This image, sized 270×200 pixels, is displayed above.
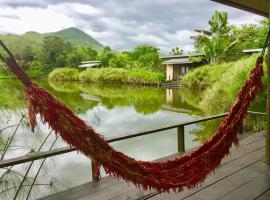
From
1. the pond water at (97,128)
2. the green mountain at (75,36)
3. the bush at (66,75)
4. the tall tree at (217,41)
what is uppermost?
the green mountain at (75,36)

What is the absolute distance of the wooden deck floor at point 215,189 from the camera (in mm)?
1946

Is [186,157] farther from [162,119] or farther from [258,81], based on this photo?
[162,119]

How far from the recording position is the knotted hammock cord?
3.83ft

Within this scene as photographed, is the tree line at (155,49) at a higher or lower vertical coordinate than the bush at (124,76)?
higher

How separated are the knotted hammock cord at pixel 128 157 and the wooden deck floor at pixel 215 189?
0.34 metres

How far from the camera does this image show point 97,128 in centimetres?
466

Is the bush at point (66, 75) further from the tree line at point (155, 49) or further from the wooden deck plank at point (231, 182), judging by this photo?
the wooden deck plank at point (231, 182)

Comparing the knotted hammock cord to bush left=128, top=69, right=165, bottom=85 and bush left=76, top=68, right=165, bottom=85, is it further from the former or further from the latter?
bush left=76, top=68, right=165, bottom=85

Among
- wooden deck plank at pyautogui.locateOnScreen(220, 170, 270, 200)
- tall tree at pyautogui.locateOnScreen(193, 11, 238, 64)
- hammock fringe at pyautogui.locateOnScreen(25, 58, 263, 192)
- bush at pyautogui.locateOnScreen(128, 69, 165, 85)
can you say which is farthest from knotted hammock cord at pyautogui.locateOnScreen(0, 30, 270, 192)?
bush at pyautogui.locateOnScreen(128, 69, 165, 85)

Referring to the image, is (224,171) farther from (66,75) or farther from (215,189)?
(66,75)

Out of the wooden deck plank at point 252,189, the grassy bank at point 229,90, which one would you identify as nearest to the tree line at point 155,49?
the wooden deck plank at point 252,189

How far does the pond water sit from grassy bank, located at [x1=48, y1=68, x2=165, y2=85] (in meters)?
5.84

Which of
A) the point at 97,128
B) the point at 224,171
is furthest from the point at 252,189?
the point at 97,128

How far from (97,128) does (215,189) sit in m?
2.89
